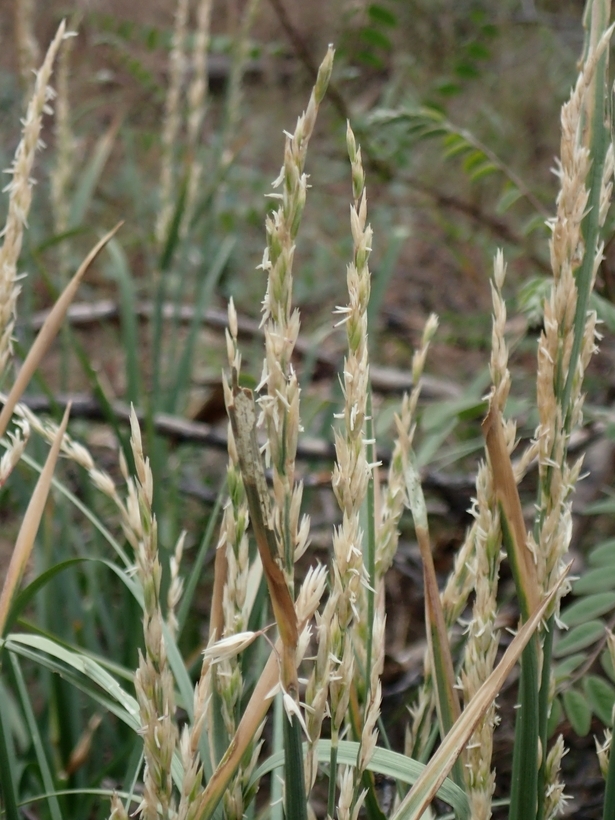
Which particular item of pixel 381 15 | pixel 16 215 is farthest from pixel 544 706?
pixel 381 15

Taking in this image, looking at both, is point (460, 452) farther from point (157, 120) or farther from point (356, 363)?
point (157, 120)

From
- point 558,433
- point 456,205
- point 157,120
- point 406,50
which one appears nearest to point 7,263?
point 558,433

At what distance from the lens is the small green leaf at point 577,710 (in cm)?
69

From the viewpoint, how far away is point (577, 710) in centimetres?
71

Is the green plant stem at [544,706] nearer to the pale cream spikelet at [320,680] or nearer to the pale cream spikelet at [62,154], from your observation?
the pale cream spikelet at [320,680]

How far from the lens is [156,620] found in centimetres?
41

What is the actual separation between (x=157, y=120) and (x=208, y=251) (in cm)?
310

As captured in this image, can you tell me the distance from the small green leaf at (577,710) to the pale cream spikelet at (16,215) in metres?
0.57

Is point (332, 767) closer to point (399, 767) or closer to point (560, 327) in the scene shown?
point (399, 767)

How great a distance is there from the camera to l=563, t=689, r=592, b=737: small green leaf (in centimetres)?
69

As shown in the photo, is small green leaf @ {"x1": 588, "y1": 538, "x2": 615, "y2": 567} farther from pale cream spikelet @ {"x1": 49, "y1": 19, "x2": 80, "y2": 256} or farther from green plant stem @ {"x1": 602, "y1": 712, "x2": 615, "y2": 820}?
pale cream spikelet @ {"x1": 49, "y1": 19, "x2": 80, "y2": 256}

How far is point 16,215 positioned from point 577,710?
65 centimetres

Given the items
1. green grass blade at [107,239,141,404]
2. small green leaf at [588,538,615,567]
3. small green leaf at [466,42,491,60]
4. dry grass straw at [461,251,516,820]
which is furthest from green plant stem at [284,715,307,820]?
small green leaf at [466,42,491,60]

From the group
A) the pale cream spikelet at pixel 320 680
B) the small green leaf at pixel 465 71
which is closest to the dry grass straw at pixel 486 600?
the pale cream spikelet at pixel 320 680
